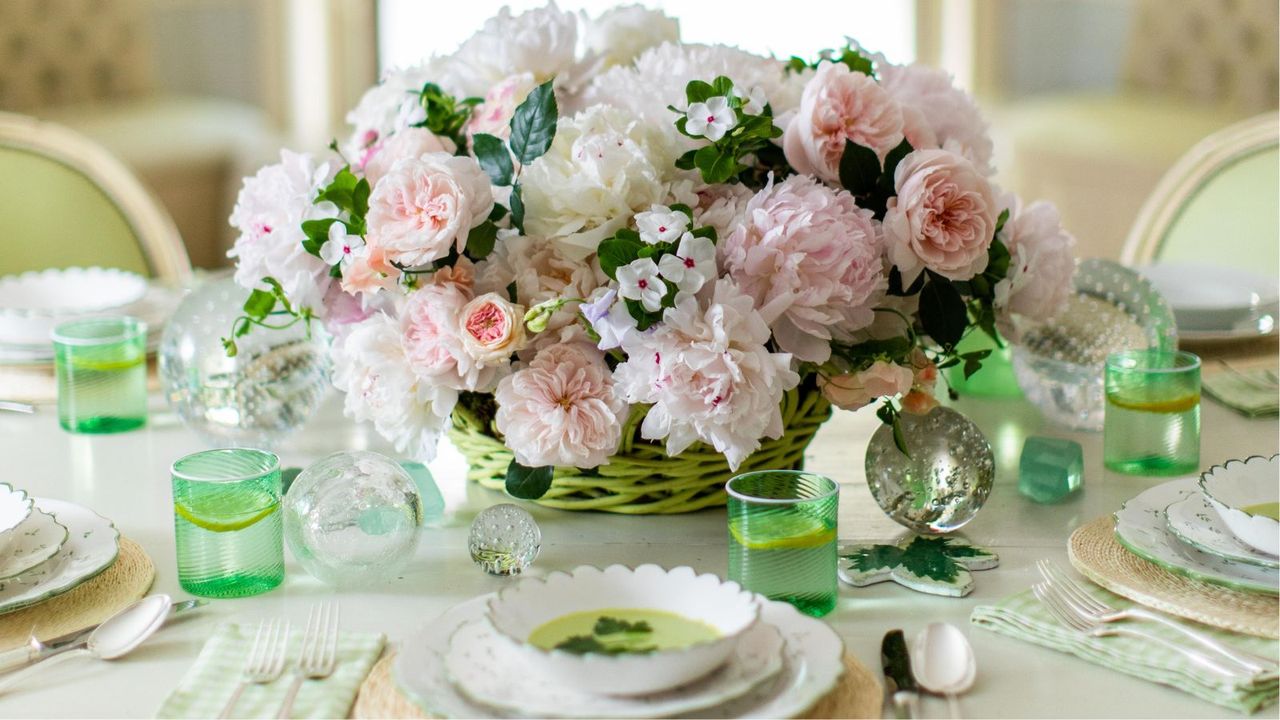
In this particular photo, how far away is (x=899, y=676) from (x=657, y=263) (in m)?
0.32

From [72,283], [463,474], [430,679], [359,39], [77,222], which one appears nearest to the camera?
[430,679]

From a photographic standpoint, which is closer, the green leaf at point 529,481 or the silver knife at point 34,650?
the silver knife at point 34,650

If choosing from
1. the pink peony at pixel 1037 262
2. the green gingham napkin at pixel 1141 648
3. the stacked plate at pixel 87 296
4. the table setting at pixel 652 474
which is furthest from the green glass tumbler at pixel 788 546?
the stacked plate at pixel 87 296

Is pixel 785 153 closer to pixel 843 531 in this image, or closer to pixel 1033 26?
pixel 843 531

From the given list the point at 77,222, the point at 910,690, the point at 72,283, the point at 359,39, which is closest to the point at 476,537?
the point at 910,690

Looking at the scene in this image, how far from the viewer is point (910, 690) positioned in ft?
2.67

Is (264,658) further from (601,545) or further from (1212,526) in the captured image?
(1212,526)

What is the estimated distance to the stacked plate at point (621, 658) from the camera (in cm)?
74

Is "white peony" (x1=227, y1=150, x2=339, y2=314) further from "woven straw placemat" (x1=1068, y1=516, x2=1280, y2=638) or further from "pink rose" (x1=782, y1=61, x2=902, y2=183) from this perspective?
"woven straw placemat" (x1=1068, y1=516, x2=1280, y2=638)

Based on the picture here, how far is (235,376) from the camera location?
51.8 inches

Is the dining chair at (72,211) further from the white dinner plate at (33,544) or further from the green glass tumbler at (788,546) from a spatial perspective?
the green glass tumbler at (788,546)

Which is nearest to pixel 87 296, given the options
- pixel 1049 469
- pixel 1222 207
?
pixel 1049 469

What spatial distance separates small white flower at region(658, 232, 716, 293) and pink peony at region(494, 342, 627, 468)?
10 cm

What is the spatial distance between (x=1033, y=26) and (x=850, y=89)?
11.7 feet
